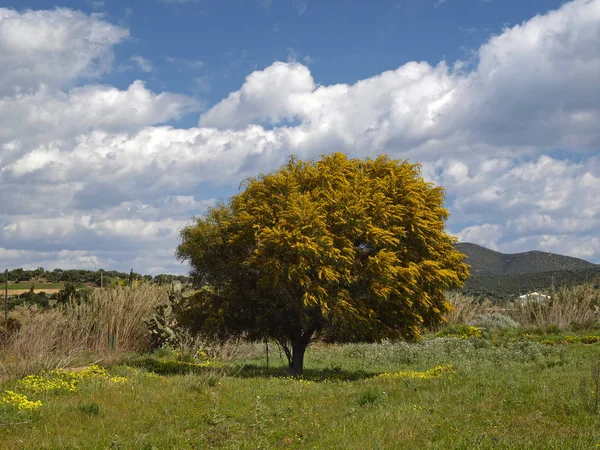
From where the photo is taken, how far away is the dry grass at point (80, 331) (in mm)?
17250

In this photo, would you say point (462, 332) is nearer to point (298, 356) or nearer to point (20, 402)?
point (298, 356)

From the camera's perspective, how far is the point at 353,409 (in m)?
11.7

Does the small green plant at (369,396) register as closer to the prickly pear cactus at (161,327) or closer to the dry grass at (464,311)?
the prickly pear cactus at (161,327)

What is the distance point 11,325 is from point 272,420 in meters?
14.2

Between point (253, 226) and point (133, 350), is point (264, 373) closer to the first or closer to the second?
point (253, 226)

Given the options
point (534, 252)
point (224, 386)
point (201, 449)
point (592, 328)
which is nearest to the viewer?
point (201, 449)

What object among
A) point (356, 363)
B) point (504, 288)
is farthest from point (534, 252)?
point (356, 363)

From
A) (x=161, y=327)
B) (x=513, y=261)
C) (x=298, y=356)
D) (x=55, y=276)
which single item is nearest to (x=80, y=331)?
(x=161, y=327)

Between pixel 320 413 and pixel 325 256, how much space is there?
510 cm

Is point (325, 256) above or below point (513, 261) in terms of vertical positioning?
below

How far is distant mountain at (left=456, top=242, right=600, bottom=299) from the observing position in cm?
7908

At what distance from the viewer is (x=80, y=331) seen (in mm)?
21766

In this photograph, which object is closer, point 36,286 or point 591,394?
point 591,394

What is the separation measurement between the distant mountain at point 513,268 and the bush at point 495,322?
4040 centimetres
